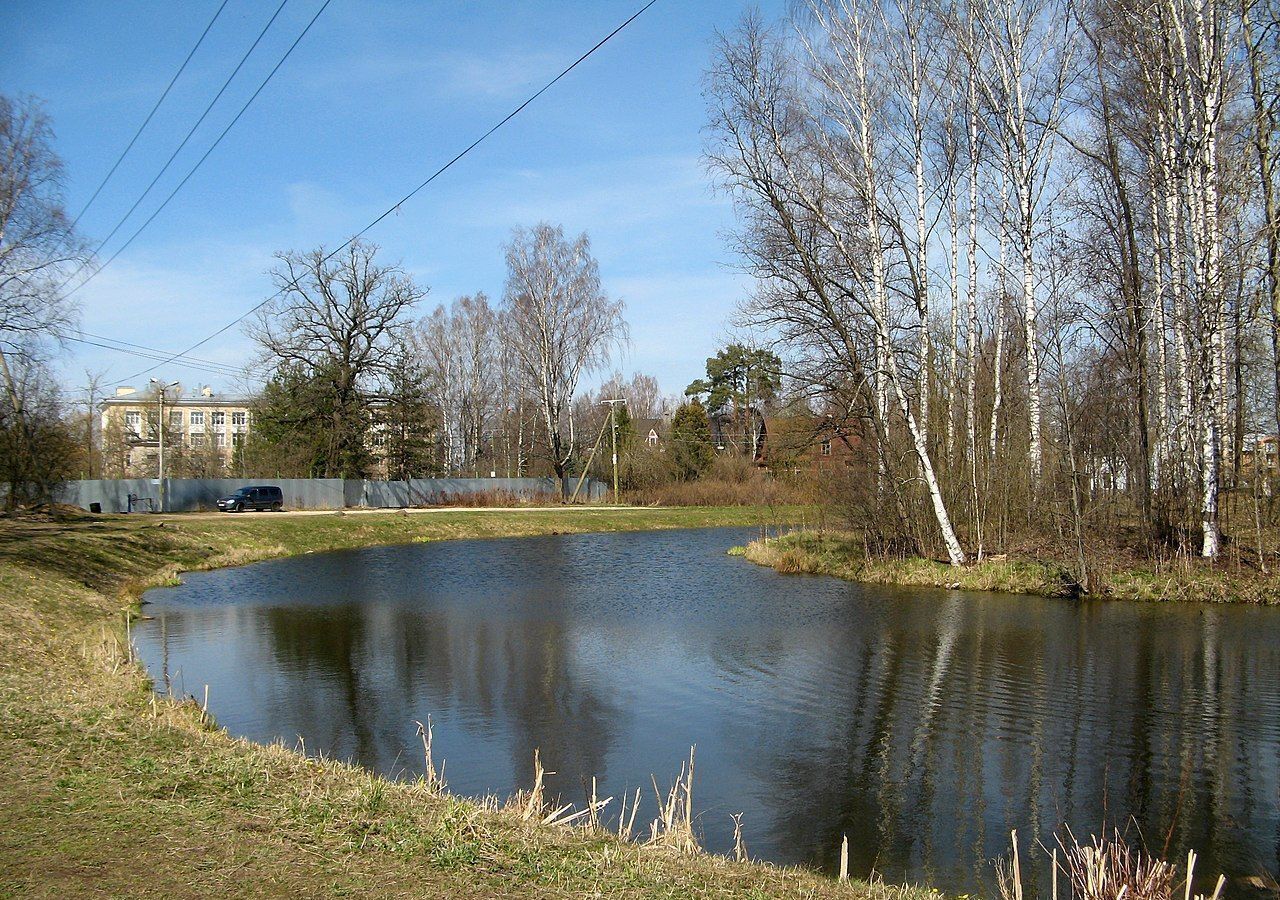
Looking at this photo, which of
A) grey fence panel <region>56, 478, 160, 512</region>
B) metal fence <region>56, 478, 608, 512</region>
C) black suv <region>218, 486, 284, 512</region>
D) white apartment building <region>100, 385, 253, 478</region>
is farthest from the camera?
white apartment building <region>100, 385, 253, 478</region>

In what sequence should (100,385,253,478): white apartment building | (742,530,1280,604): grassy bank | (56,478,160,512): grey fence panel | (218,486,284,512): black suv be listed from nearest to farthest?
1. (742,530,1280,604): grassy bank
2. (56,478,160,512): grey fence panel
3. (218,486,284,512): black suv
4. (100,385,253,478): white apartment building

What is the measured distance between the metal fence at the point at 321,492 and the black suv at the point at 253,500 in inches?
64.4

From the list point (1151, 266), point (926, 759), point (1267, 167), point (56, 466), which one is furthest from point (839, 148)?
point (56, 466)

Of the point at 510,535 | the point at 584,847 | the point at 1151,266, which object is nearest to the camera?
the point at 584,847

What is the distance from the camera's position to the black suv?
1801 inches

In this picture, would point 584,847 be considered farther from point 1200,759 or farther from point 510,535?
point 510,535

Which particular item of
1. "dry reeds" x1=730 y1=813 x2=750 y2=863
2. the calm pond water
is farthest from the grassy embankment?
the calm pond water

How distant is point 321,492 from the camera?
5097 cm

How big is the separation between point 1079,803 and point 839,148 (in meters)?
16.9

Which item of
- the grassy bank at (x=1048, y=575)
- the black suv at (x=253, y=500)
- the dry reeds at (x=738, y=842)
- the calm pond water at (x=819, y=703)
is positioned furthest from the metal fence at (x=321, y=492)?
the dry reeds at (x=738, y=842)

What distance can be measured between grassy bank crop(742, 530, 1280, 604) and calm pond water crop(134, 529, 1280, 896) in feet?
2.49

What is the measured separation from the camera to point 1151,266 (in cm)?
2566

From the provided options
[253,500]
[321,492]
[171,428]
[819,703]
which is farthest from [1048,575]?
[171,428]

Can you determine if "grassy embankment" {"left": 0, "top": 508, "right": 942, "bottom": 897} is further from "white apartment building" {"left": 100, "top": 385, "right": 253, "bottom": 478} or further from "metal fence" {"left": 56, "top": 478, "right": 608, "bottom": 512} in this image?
"white apartment building" {"left": 100, "top": 385, "right": 253, "bottom": 478}
